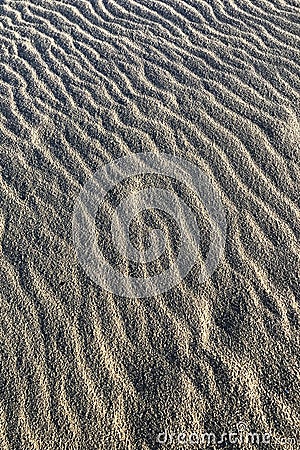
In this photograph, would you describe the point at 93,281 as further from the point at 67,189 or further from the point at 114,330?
the point at 67,189

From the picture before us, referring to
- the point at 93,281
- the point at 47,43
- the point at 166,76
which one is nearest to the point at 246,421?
the point at 93,281

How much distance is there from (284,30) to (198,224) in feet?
8.85

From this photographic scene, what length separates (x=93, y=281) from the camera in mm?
3314
